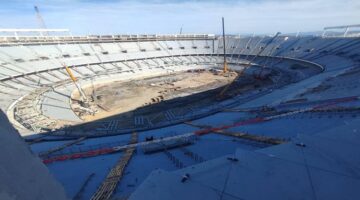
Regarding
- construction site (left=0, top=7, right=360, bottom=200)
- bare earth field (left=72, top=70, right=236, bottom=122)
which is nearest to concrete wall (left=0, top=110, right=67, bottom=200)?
construction site (left=0, top=7, right=360, bottom=200)

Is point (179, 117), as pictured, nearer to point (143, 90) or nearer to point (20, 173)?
point (143, 90)

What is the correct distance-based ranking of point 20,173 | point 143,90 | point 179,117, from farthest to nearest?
point 143,90
point 179,117
point 20,173

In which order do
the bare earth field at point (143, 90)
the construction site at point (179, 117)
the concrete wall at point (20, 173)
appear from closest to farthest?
the concrete wall at point (20, 173) → the construction site at point (179, 117) → the bare earth field at point (143, 90)

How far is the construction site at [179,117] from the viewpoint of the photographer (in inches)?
305

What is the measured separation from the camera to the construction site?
305 inches

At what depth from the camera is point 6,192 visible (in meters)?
2.67

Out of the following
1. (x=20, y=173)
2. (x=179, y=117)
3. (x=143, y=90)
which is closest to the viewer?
(x=20, y=173)

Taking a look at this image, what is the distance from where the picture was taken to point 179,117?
124 ft

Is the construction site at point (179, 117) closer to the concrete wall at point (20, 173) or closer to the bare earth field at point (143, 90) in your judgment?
the concrete wall at point (20, 173)

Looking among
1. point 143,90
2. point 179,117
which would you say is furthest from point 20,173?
point 143,90

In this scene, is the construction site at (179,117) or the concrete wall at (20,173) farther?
the construction site at (179,117)

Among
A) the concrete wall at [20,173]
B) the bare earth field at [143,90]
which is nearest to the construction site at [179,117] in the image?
the concrete wall at [20,173]

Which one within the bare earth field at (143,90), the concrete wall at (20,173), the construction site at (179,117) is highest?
the concrete wall at (20,173)

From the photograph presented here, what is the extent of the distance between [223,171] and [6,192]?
6.87 meters
